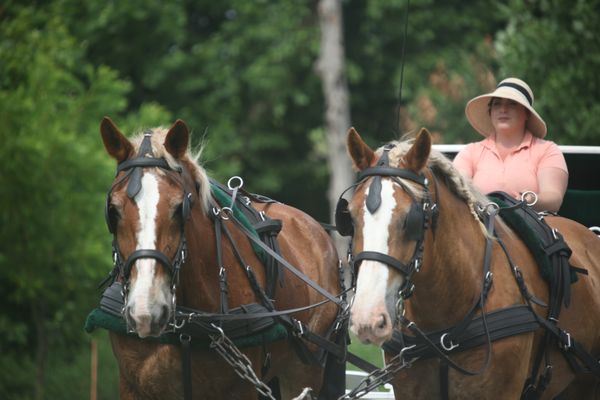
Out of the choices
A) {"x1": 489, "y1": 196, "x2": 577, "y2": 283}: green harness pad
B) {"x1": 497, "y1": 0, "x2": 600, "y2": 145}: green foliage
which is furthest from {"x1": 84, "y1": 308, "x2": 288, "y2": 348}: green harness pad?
{"x1": 497, "y1": 0, "x2": 600, "y2": 145}: green foliage

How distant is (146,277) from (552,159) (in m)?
2.40

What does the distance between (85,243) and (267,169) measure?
9.44 metres

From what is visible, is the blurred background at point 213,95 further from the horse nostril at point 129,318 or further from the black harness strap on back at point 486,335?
the horse nostril at point 129,318

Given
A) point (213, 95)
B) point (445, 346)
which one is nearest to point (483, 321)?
point (445, 346)

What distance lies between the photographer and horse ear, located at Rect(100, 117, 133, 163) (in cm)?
454

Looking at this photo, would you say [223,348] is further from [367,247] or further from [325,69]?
[325,69]

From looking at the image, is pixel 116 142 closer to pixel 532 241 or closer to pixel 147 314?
pixel 147 314

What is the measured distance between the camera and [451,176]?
4652mm

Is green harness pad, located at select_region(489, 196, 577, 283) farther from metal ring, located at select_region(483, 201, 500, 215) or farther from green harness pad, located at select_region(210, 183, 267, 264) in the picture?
green harness pad, located at select_region(210, 183, 267, 264)

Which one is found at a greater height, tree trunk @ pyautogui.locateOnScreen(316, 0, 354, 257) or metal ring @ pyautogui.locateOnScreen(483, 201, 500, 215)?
tree trunk @ pyautogui.locateOnScreen(316, 0, 354, 257)

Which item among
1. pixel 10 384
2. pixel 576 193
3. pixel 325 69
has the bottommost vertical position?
pixel 10 384

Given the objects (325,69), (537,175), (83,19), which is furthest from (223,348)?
(83,19)

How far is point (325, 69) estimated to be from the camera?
16.9 meters

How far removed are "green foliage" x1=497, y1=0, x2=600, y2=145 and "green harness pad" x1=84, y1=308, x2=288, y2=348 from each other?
713 centimetres
